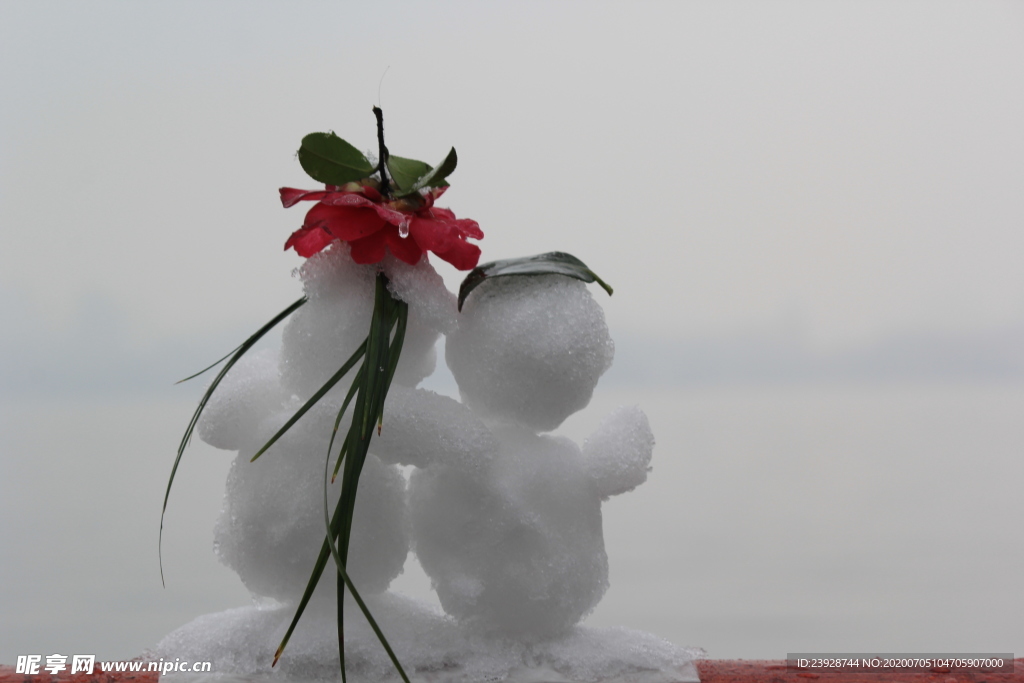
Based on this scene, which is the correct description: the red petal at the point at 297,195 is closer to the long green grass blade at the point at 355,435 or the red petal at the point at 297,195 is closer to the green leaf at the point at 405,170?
the green leaf at the point at 405,170

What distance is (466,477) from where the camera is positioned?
1.32 metres

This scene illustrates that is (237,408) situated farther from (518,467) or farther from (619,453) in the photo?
(619,453)

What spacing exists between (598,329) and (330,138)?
1.59 ft

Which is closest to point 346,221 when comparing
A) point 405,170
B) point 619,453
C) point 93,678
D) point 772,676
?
point 405,170

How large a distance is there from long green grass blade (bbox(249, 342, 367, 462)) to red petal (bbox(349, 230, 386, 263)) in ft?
0.40

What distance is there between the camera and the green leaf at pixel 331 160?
132cm

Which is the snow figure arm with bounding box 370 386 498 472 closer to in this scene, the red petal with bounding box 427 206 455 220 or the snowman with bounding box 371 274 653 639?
the snowman with bounding box 371 274 653 639

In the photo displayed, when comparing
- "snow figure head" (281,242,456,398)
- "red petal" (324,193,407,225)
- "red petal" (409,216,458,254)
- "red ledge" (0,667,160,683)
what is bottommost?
"red ledge" (0,667,160,683)

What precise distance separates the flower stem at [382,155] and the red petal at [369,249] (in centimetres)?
9

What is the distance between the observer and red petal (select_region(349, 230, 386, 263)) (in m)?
1.29

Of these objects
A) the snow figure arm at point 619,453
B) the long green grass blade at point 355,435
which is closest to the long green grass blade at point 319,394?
the long green grass blade at point 355,435

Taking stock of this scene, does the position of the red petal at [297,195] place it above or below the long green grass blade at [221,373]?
above

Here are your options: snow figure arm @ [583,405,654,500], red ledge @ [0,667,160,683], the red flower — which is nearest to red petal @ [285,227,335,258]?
the red flower

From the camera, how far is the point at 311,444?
1322 millimetres
